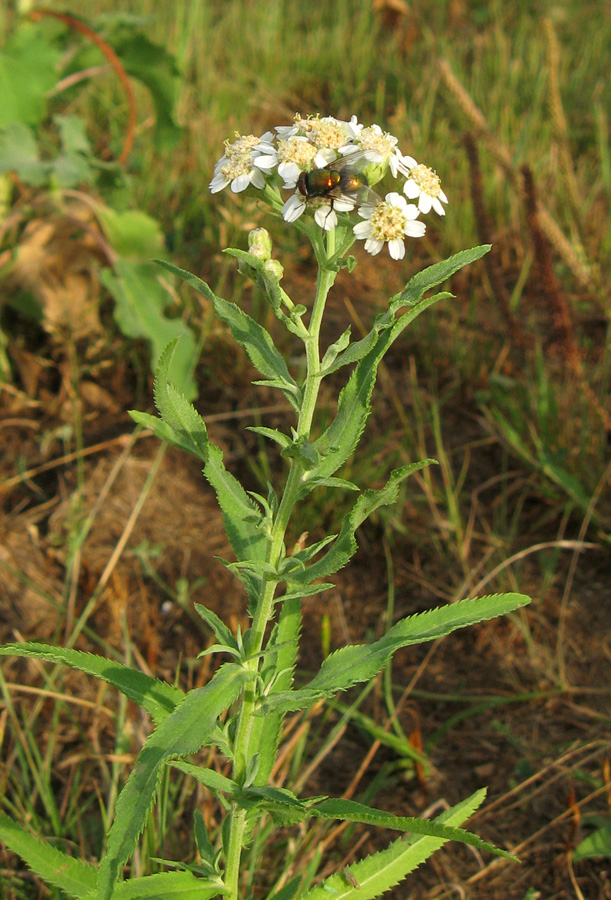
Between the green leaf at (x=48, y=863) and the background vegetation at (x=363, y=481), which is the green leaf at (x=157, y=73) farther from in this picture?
the green leaf at (x=48, y=863)

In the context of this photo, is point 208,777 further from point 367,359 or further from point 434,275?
point 434,275

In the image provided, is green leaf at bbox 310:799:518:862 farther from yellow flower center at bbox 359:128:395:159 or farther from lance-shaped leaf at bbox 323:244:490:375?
yellow flower center at bbox 359:128:395:159

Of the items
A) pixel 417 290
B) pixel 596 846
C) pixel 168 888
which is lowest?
pixel 596 846

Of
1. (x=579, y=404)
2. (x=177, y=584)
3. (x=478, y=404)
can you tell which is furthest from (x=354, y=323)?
(x=177, y=584)

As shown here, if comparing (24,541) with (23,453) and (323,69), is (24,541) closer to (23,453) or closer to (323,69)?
(23,453)

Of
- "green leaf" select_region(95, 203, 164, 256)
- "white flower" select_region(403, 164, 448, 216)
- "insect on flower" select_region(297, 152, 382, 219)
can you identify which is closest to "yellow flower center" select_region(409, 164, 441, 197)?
"white flower" select_region(403, 164, 448, 216)

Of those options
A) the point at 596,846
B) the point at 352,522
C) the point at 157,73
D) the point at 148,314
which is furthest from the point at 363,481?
the point at 157,73
